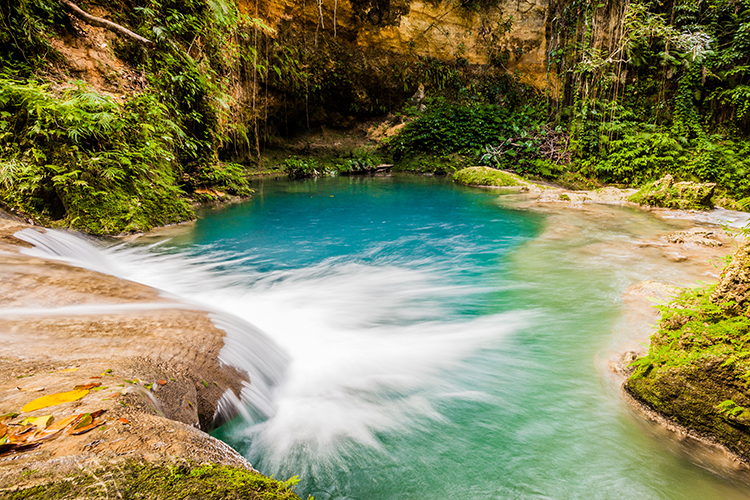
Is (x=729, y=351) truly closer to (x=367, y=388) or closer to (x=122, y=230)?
(x=367, y=388)

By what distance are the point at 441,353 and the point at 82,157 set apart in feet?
18.6

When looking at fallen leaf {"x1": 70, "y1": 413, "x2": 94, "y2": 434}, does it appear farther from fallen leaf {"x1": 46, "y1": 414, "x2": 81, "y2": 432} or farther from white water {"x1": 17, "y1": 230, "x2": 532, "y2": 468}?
white water {"x1": 17, "y1": 230, "x2": 532, "y2": 468}

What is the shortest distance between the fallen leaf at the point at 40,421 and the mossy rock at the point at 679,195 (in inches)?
396

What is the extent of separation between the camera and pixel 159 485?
0.85m

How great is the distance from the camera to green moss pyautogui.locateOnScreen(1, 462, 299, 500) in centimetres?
77

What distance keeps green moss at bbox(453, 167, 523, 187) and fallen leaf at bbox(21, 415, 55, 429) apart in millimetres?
12058

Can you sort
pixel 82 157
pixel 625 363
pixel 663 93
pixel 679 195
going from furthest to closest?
1. pixel 663 93
2. pixel 679 195
3. pixel 82 157
4. pixel 625 363

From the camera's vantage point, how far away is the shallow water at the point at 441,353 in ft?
5.63

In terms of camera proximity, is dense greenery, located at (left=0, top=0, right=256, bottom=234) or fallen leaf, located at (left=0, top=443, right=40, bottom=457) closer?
fallen leaf, located at (left=0, top=443, right=40, bottom=457)

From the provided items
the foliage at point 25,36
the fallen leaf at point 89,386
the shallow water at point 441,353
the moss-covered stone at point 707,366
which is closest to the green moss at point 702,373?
the moss-covered stone at point 707,366

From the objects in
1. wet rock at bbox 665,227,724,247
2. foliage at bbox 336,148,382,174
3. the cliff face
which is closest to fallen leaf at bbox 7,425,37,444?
wet rock at bbox 665,227,724,247

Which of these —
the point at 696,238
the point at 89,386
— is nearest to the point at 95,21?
the point at 89,386

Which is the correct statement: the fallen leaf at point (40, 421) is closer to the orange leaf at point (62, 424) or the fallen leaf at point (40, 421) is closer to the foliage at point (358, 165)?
the orange leaf at point (62, 424)

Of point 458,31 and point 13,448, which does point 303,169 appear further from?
point 13,448
